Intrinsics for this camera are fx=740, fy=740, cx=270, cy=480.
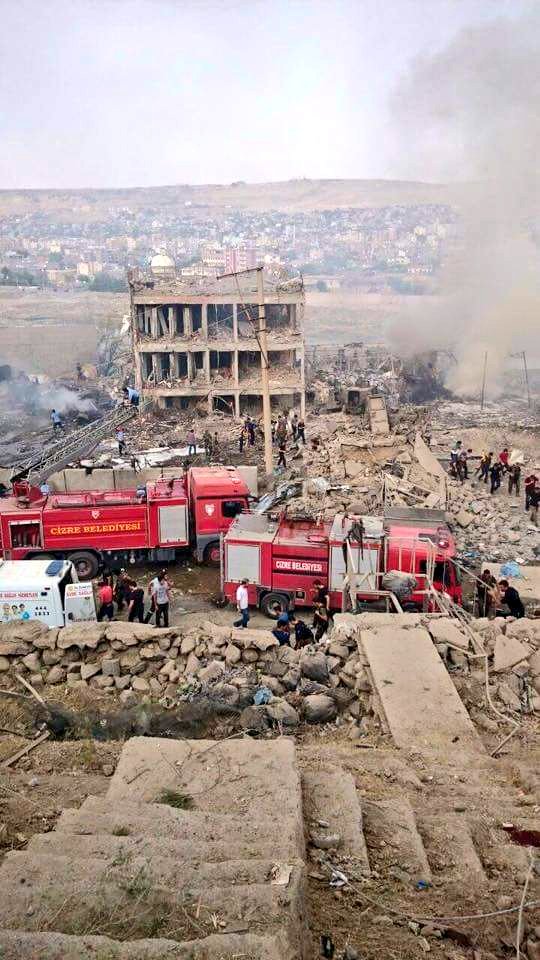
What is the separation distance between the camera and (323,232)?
181625mm

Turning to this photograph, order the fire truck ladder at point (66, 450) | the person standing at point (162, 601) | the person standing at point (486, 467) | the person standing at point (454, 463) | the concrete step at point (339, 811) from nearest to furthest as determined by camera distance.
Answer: the concrete step at point (339, 811)
the person standing at point (162, 601)
the fire truck ladder at point (66, 450)
the person standing at point (486, 467)
the person standing at point (454, 463)

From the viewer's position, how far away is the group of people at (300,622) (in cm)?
1160

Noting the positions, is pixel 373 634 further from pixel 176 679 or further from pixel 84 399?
pixel 84 399

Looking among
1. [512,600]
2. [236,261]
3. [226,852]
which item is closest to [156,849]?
[226,852]

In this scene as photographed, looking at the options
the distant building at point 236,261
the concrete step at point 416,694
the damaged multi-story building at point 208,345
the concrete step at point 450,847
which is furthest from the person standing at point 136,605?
the damaged multi-story building at point 208,345

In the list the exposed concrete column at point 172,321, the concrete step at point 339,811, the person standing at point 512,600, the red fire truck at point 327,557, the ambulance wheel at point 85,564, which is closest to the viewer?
the concrete step at point 339,811

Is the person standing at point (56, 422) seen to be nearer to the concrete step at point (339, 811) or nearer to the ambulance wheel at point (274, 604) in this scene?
the ambulance wheel at point (274, 604)

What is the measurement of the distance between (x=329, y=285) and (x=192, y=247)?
208ft

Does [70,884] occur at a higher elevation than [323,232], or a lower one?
lower

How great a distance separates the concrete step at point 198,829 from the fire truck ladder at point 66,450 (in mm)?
14619

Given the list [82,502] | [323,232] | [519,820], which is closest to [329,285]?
[323,232]

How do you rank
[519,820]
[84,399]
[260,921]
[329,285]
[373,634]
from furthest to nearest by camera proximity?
[329,285] < [84,399] < [373,634] < [519,820] < [260,921]

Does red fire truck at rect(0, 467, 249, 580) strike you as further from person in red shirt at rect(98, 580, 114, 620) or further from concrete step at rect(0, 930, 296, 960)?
concrete step at rect(0, 930, 296, 960)

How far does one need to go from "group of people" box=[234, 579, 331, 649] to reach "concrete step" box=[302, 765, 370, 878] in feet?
13.7
